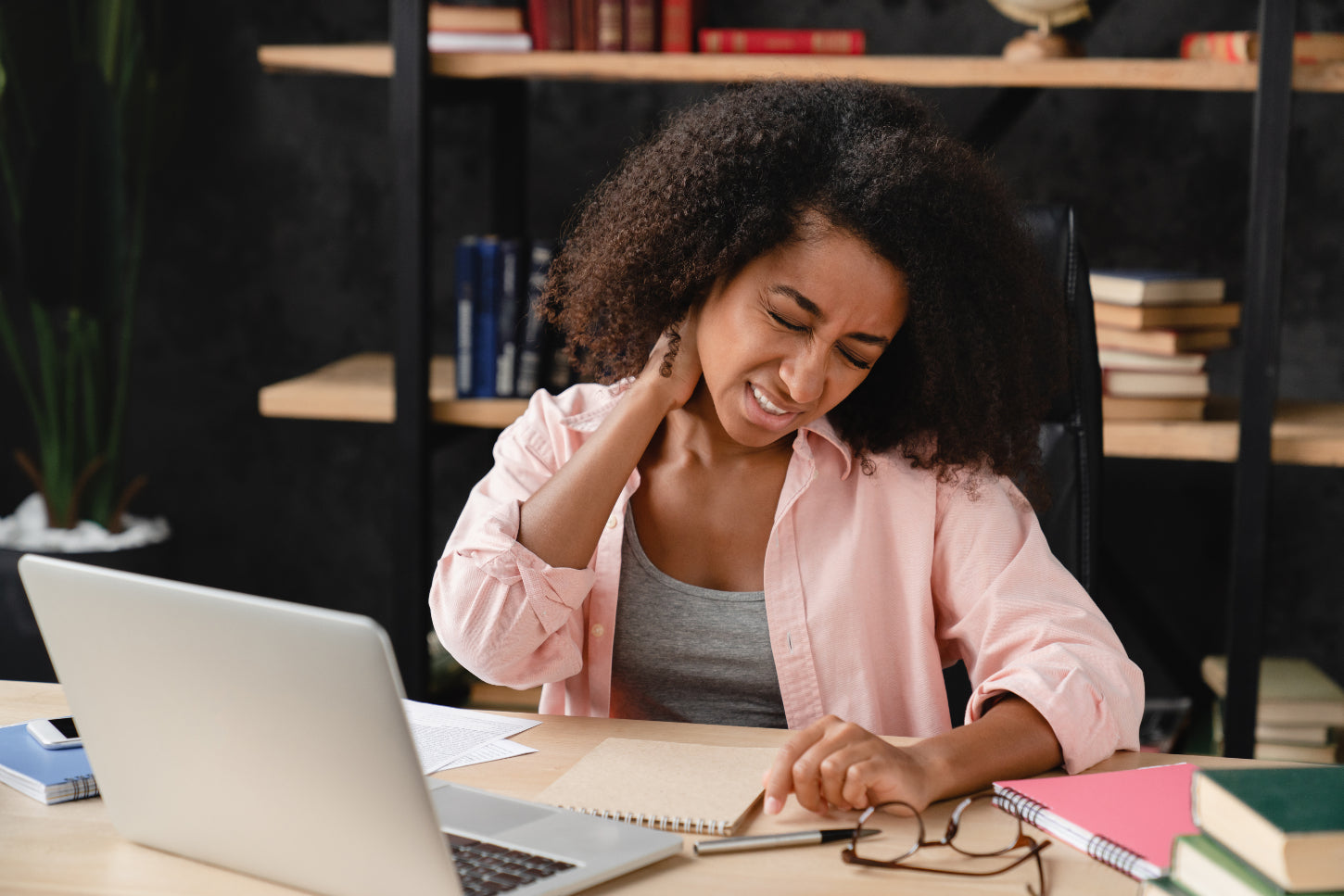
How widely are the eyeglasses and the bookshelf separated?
3.58 feet

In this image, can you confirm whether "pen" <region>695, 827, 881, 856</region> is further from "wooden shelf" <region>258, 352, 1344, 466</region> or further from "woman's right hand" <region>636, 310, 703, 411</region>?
"wooden shelf" <region>258, 352, 1344, 466</region>

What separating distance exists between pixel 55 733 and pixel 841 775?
618 mm

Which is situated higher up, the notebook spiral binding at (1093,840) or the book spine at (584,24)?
the book spine at (584,24)

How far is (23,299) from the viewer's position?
2523 millimetres

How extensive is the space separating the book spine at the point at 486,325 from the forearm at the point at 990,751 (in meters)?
1.16

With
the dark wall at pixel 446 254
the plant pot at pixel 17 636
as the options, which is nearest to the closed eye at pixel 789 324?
the dark wall at pixel 446 254

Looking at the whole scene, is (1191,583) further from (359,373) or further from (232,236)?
(232,236)

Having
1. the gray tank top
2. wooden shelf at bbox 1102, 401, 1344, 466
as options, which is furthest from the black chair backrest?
wooden shelf at bbox 1102, 401, 1344, 466

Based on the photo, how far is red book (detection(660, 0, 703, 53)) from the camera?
199 centimetres

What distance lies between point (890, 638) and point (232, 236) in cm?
167

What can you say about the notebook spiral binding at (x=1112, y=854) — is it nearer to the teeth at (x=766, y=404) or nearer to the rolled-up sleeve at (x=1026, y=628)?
the rolled-up sleeve at (x=1026, y=628)

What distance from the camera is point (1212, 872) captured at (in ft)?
2.34

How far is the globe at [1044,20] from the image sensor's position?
1917 mm

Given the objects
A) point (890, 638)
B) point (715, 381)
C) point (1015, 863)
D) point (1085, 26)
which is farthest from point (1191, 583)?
point (1015, 863)
